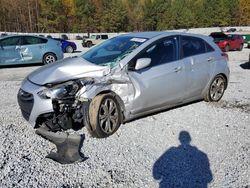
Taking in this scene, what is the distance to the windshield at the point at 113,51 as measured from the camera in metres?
5.57

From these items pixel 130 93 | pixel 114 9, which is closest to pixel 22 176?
pixel 130 93

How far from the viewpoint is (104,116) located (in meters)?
5.09

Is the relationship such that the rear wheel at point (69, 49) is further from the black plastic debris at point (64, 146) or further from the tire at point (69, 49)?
the black plastic debris at point (64, 146)

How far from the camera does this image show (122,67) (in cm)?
537

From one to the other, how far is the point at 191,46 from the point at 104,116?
2.62 metres

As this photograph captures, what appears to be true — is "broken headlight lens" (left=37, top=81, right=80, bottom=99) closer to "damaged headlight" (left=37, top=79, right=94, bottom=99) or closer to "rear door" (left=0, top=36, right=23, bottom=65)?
"damaged headlight" (left=37, top=79, right=94, bottom=99)

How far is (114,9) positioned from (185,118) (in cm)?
9746

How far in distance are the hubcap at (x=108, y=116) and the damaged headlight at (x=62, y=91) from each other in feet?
1.57

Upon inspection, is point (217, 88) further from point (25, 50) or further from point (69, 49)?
point (69, 49)

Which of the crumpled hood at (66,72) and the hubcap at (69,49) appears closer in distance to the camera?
the crumpled hood at (66,72)

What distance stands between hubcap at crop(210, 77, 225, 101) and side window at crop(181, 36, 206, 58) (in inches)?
31.3

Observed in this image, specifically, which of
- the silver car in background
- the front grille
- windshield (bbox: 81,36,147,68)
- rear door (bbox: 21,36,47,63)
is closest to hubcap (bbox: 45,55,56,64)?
the silver car in background

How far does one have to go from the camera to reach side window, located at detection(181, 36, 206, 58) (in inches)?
253

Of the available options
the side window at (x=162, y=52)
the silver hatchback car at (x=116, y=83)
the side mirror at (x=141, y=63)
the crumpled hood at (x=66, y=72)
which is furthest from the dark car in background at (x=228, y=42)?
the crumpled hood at (x=66, y=72)
